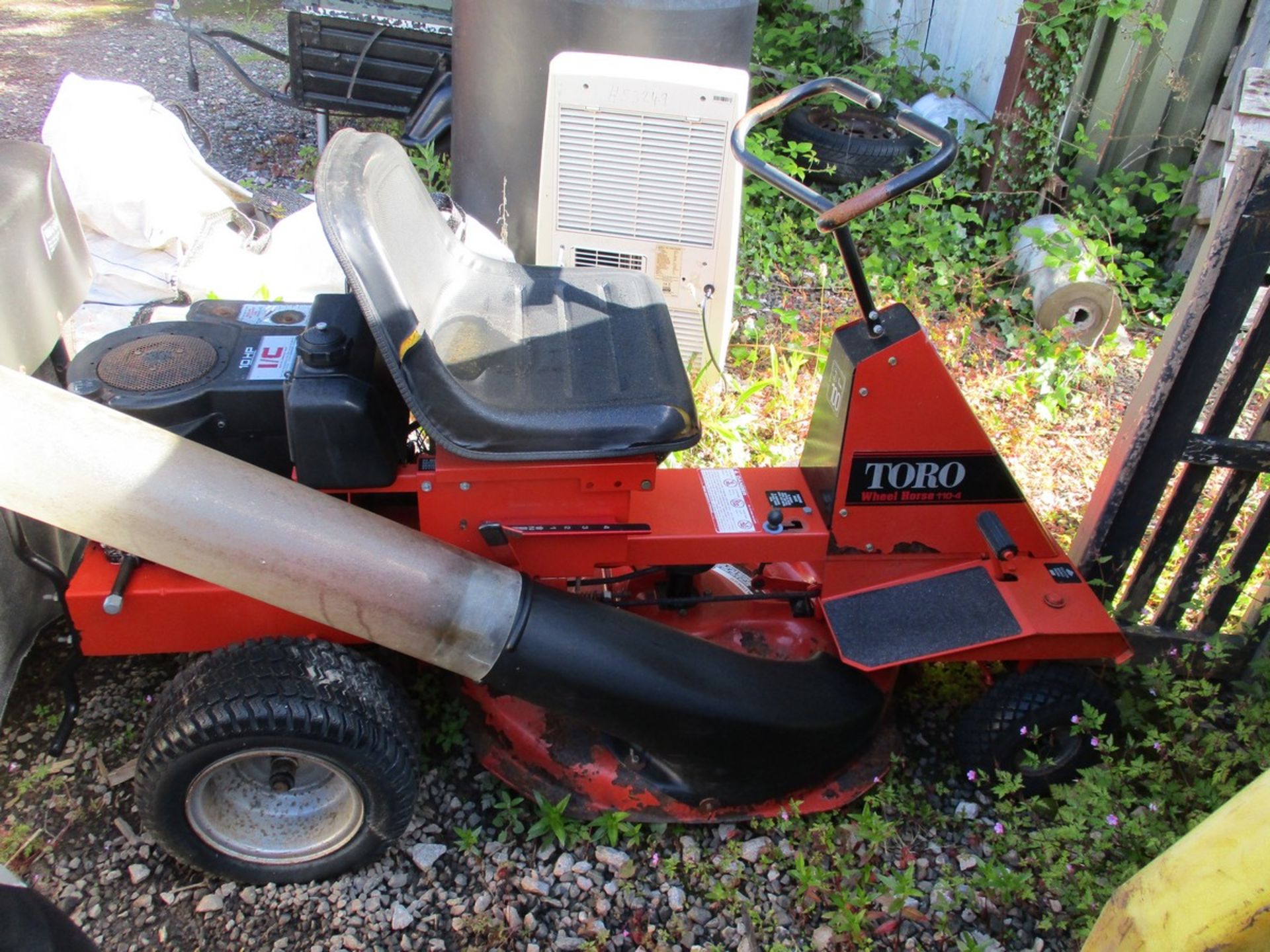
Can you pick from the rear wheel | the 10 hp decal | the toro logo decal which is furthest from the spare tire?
the 10 hp decal

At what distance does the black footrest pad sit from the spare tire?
324cm

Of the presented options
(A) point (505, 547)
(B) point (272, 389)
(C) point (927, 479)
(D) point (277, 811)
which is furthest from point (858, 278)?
(D) point (277, 811)

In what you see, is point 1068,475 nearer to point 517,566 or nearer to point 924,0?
point 517,566

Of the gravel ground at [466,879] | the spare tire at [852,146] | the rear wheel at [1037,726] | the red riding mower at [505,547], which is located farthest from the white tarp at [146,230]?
the rear wheel at [1037,726]

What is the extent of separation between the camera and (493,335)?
2.39 meters

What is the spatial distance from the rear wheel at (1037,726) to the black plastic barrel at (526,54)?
2.71 meters

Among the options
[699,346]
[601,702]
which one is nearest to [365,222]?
[601,702]

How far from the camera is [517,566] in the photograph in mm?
2332

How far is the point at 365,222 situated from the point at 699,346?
6.94 feet

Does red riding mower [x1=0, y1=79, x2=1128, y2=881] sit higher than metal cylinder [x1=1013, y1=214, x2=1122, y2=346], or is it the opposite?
red riding mower [x1=0, y1=79, x2=1128, y2=881]

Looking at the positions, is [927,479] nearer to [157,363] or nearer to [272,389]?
[272,389]

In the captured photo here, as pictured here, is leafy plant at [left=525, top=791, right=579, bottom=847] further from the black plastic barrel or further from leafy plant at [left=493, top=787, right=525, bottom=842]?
the black plastic barrel

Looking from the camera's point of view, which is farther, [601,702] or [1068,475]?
[1068,475]

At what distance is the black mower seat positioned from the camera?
1998 mm
